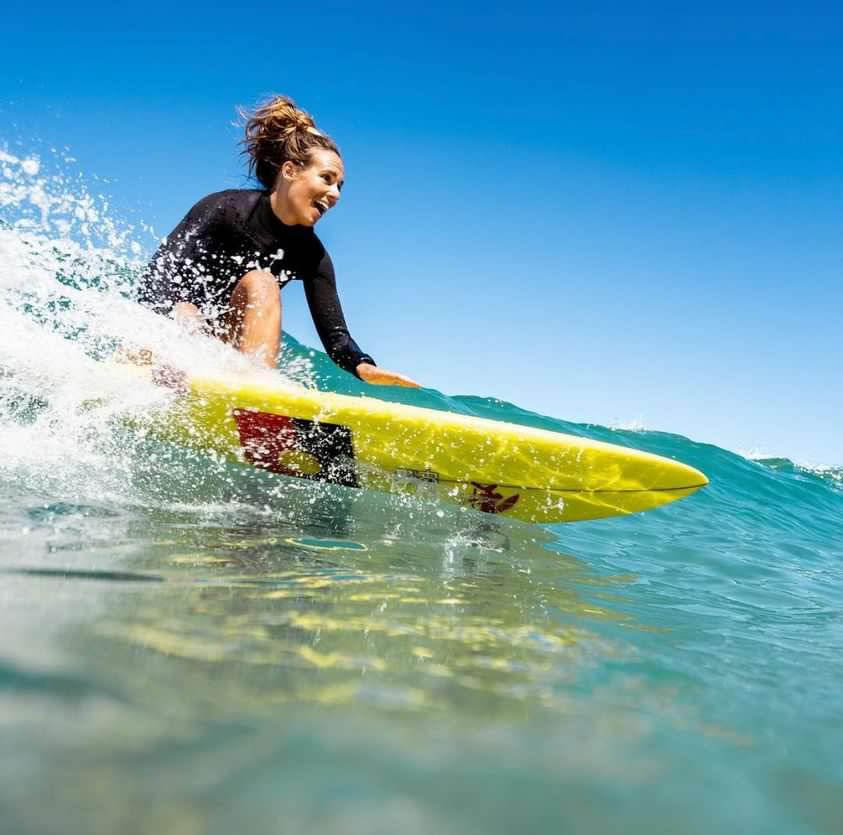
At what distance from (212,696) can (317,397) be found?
2.24 meters

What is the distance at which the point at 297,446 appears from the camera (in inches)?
135

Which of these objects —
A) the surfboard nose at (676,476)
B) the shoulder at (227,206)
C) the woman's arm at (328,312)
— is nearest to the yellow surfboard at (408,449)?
the surfboard nose at (676,476)

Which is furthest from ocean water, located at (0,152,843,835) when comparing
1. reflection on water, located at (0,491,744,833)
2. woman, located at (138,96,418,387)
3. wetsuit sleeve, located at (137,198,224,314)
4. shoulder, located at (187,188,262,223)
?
shoulder, located at (187,188,262,223)

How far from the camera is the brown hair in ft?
12.3

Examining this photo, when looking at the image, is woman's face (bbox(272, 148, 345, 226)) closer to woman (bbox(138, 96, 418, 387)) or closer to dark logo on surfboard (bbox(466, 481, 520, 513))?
woman (bbox(138, 96, 418, 387))

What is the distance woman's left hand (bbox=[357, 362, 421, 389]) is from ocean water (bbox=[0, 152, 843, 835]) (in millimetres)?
723

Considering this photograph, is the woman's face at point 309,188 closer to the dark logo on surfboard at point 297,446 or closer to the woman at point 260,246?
the woman at point 260,246

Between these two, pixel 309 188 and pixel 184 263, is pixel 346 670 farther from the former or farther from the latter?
pixel 309 188

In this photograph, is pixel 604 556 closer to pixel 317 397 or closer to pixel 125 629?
pixel 317 397

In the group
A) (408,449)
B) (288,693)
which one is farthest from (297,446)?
(288,693)

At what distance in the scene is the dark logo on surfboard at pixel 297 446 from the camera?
3.30 metres

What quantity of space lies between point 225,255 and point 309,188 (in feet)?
1.89

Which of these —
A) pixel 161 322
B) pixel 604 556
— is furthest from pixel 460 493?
pixel 161 322

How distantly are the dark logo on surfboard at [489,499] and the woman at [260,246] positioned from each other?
2.07ft
